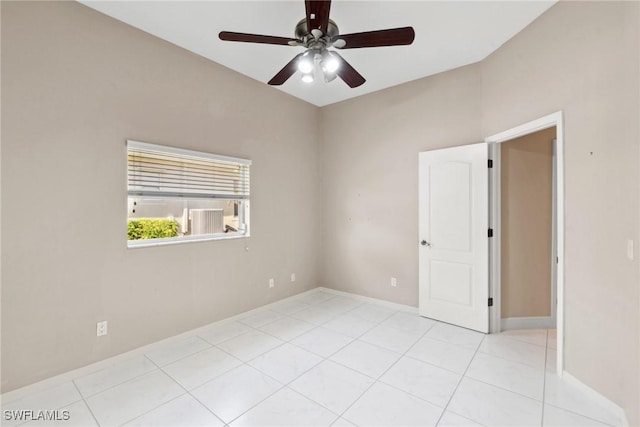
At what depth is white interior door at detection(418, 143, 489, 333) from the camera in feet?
10.2

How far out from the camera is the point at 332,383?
220 cm

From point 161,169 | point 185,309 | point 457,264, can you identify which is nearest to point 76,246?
point 161,169

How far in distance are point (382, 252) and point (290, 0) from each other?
3.11 m

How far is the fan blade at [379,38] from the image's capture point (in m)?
1.92

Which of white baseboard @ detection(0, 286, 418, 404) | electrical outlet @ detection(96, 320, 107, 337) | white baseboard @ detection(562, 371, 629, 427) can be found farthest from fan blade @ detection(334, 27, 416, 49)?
white baseboard @ detection(0, 286, 418, 404)

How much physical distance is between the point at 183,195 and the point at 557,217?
3535 millimetres

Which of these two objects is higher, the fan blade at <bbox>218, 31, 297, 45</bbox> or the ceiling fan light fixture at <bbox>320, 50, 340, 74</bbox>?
the fan blade at <bbox>218, 31, 297, 45</bbox>

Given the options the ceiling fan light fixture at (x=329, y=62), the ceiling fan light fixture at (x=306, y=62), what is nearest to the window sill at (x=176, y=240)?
the ceiling fan light fixture at (x=306, y=62)

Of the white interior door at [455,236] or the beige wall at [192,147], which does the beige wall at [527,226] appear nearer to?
the white interior door at [455,236]

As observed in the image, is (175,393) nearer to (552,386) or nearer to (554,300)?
(552,386)

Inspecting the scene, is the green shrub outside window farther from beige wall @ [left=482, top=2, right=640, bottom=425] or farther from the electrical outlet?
beige wall @ [left=482, top=2, right=640, bottom=425]

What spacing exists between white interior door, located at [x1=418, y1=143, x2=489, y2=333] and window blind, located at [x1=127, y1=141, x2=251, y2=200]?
2.35m

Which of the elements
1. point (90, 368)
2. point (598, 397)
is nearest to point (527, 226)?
point (598, 397)

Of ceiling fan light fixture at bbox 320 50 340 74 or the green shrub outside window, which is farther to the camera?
the green shrub outside window
